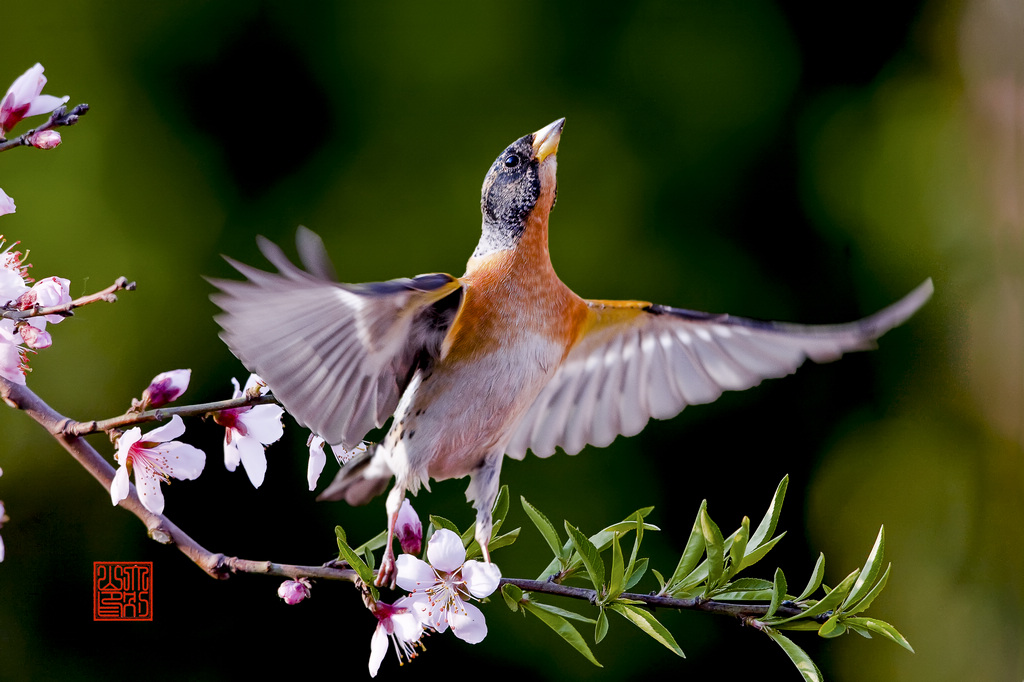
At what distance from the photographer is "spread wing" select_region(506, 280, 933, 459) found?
849mm

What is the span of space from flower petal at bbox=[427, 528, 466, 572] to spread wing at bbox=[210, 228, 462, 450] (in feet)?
0.33

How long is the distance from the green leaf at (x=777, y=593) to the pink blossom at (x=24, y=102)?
568mm

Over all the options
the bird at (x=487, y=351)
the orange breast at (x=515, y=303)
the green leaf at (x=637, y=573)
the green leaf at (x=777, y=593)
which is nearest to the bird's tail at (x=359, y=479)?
the bird at (x=487, y=351)

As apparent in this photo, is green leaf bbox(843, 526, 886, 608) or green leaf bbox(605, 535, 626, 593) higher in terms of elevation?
green leaf bbox(605, 535, 626, 593)

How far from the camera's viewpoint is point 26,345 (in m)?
0.68

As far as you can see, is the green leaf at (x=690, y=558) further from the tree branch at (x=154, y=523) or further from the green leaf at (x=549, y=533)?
the tree branch at (x=154, y=523)

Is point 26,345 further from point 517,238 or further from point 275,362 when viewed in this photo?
point 517,238

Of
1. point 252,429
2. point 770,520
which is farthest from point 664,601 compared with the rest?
point 252,429

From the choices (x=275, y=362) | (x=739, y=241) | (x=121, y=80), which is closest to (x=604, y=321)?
(x=275, y=362)

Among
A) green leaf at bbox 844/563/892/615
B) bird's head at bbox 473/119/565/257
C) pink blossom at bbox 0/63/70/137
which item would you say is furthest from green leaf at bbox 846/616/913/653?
pink blossom at bbox 0/63/70/137

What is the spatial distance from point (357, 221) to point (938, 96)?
1591 millimetres

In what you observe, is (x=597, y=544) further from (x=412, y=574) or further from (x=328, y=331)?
(x=328, y=331)

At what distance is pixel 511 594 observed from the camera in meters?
0.65

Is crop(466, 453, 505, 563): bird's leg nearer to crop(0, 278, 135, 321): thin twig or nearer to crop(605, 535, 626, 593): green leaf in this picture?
crop(605, 535, 626, 593): green leaf
